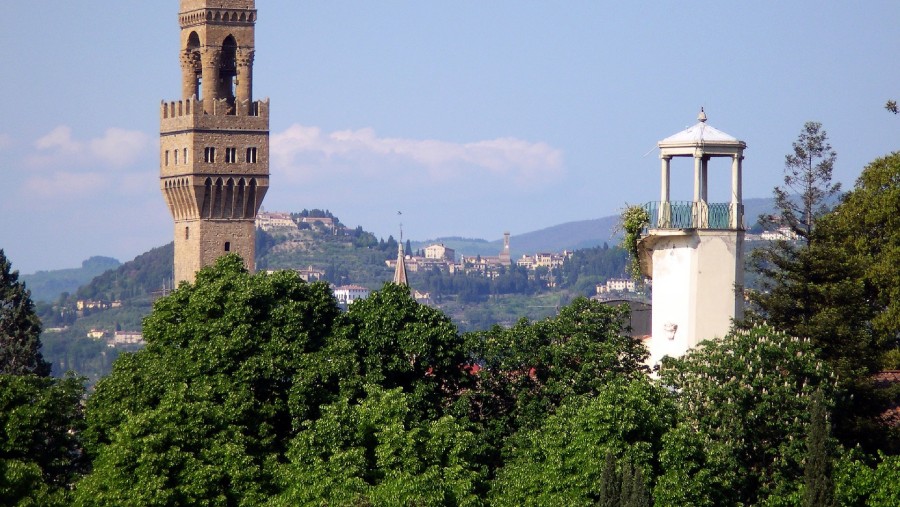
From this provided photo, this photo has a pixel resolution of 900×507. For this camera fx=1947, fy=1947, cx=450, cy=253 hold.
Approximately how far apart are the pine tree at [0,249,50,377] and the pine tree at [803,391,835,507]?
35.0 m

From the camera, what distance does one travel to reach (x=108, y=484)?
38438 mm

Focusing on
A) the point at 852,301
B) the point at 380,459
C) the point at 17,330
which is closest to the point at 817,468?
the point at 852,301

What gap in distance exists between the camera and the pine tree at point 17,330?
66.2m

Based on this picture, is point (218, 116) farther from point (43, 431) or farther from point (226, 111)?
point (43, 431)

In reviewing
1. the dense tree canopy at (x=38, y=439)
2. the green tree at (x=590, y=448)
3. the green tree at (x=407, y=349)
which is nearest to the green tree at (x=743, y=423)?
the green tree at (x=590, y=448)

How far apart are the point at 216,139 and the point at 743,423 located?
44.7 meters

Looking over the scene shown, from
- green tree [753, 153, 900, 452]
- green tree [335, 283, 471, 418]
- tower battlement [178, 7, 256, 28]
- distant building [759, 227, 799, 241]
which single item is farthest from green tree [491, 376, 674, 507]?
tower battlement [178, 7, 256, 28]

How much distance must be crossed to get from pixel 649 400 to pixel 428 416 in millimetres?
4956

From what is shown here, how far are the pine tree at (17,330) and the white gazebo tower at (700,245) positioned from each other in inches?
1196

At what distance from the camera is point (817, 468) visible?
3603 centimetres

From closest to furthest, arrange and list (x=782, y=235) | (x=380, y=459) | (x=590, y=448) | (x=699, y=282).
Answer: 1. (x=590, y=448)
2. (x=380, y=459)
3. (x=699, y=282)
4. (x=782, y=235)

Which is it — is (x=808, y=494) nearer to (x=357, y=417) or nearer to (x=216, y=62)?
(x=357, y=417)

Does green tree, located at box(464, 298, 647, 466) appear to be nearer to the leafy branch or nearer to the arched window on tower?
the leafy branch

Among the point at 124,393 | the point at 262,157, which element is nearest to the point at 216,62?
the point at 262,157
